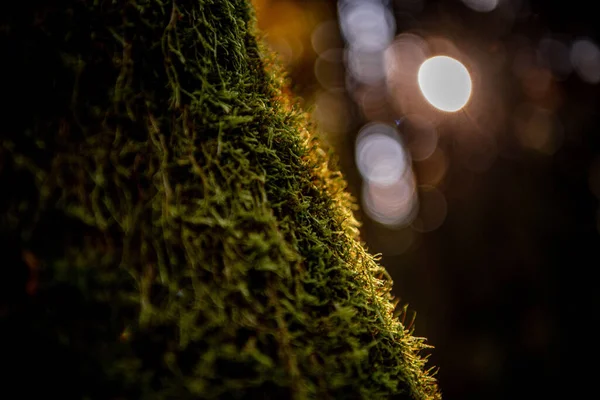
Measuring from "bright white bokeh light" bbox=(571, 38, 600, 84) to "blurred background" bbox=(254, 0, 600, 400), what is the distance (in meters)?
0.04

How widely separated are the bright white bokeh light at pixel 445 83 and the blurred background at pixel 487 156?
13 centimetres

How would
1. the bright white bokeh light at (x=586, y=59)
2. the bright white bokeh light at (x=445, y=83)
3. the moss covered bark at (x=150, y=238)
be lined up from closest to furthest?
the moss covered bark at (x=150, y=238), the bright white bokeh light at (x=586, y=59), the bright white bokeh light at (x=445, y=83)

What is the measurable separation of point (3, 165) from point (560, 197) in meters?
14.3

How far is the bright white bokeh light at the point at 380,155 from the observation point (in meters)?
16.4

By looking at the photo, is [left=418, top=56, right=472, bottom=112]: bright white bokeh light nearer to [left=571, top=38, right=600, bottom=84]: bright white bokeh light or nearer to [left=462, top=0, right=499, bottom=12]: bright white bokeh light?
[left=462, top=0, right=499, bottom=12]: bright white bokeh light

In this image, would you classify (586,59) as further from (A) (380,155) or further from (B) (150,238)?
(B) (150,238)

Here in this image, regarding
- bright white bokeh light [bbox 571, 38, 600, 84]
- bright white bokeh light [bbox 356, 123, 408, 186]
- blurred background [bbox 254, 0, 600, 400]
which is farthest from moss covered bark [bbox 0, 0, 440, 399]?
bright white bokeh light [bbox 356, 123, 408, 186]

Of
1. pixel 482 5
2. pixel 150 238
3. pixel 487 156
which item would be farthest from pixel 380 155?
pixel 150 238

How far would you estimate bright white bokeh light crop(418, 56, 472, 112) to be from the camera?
14445 millimetres

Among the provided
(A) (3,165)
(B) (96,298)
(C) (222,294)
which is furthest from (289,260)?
(A) (3,165)

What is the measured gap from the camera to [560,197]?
1141 centimetres

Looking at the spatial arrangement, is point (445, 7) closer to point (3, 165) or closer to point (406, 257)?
point (406, 257)

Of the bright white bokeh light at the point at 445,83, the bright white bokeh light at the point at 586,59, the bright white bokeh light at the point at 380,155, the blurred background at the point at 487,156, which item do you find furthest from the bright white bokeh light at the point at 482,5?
the bright white bokeh light at the point at 380,155

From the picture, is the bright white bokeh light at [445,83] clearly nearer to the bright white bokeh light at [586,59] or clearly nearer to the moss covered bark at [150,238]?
the bright white bokeh light at [586,59]
